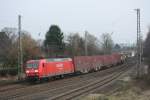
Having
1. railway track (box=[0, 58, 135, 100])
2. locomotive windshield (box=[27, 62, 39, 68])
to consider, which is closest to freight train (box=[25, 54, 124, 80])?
locomotive windshield (box=[27, 62, 39, 68])

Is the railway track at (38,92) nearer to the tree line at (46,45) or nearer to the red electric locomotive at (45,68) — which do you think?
the red electric locomotive at (45,68)

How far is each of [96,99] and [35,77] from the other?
16.1 meters

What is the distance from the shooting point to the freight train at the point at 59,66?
34.4m

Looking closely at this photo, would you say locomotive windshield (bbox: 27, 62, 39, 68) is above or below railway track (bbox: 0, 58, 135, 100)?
above

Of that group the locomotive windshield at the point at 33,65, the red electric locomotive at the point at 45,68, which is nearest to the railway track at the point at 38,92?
the red electric locomotive at the point at 45,68

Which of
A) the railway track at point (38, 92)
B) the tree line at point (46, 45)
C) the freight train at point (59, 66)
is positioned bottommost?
the railway track at point (38, 92)

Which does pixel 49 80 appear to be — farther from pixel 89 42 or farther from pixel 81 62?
pixel 89 42

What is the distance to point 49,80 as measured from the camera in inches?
1507

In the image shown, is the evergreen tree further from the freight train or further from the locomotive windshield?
the locomotive windshield

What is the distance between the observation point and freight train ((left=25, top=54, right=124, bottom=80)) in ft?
113

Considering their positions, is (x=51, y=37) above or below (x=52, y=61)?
above

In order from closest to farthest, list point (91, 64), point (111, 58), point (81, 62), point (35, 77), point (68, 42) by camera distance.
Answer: point (35, 77)
point (81, 62)
point (91, 64)
point (111, 58)
point (68, 42)

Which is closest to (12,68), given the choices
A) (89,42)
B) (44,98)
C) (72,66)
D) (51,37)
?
(72,66)

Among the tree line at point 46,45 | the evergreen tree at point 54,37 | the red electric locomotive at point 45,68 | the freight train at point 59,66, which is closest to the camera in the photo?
the red electric locomotive at point 45,68
